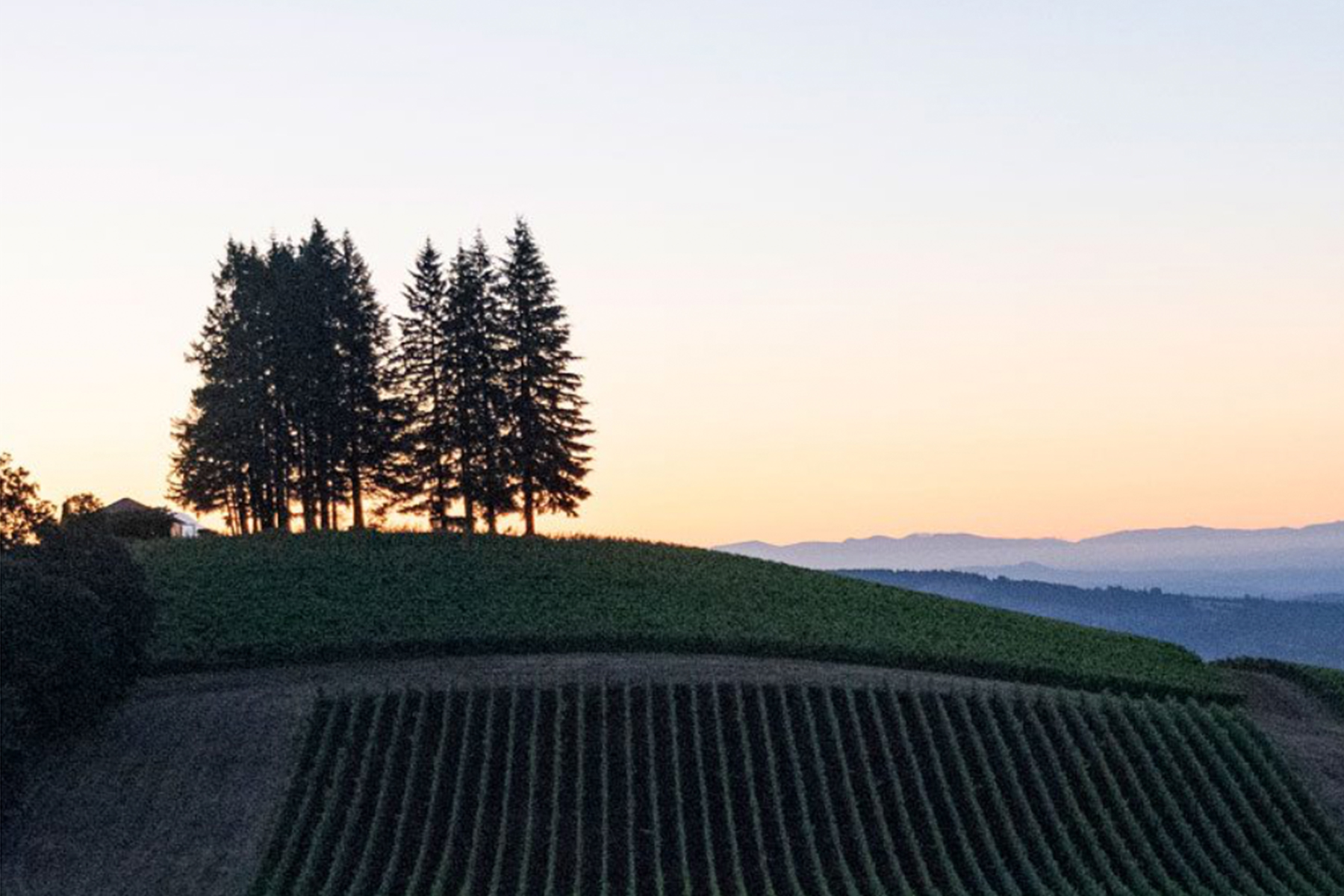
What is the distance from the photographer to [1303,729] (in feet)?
162

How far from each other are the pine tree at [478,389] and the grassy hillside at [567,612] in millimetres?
4015

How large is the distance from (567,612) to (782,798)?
17734mm

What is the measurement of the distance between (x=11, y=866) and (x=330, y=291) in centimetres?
4459

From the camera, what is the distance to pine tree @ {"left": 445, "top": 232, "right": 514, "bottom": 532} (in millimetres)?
73062

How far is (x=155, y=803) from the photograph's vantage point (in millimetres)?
39531

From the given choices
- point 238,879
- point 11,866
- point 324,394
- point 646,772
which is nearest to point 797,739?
point 646,772

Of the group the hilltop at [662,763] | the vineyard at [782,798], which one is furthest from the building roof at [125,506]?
the vineyard at [782,798]

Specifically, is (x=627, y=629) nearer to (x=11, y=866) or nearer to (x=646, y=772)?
(x=646, y=772)

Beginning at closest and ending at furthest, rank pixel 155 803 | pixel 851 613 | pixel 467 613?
pixel 155 803, pixel 467 613, pixel 851 613

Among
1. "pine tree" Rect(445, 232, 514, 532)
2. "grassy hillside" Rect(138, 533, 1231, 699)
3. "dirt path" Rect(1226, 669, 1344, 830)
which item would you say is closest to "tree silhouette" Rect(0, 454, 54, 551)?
"grassy hillside" Rect(138, 533, 1231, 699)

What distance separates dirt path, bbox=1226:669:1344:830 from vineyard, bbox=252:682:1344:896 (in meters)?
0.92

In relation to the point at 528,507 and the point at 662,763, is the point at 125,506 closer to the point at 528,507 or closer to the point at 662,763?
the point at 528,507

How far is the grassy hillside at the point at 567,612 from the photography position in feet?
169

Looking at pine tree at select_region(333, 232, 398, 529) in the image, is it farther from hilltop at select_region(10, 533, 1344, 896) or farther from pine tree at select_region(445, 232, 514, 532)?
hilltop at select_region(10, 533, 1344, 896)
